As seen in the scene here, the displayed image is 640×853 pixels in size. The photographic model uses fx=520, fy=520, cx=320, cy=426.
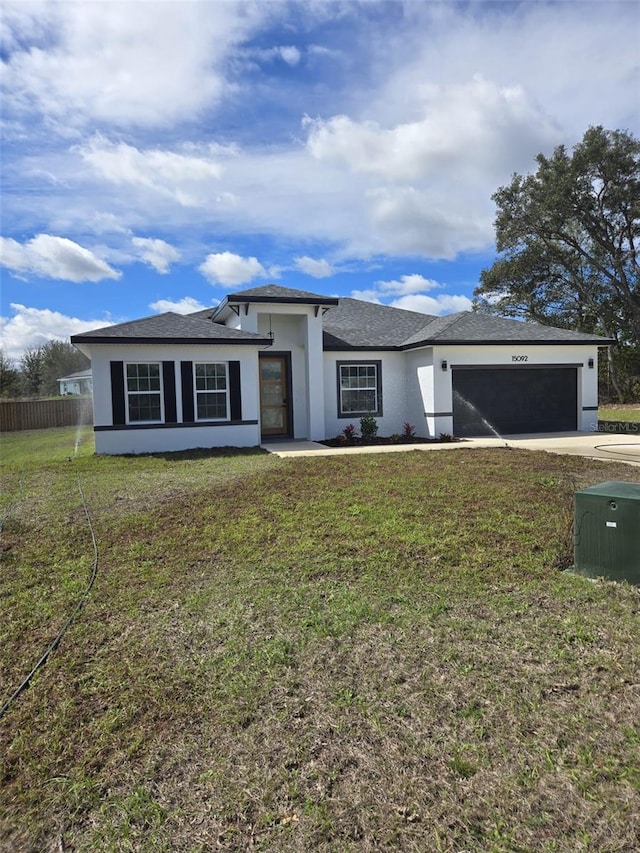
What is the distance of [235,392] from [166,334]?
89.2 inches

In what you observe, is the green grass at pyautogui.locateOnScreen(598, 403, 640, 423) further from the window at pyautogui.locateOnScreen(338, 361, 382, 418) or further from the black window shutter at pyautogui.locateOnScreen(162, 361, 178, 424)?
the black window shutter at pyautogui.locateOnScreen(162, 361, 178, 424)

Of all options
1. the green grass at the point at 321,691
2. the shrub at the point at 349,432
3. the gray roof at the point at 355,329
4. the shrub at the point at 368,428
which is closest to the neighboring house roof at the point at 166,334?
the gray roof at the point at 355,329

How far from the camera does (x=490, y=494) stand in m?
7.12

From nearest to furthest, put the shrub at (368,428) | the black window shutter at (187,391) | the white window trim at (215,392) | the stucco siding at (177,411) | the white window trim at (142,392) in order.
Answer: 1. the stucco siding at (177,411)
2. the white window trim at (142,392)
3. the black window shutter at (187,391)
4. the white window trim at (215,392)
5. the shrub at (368,428)

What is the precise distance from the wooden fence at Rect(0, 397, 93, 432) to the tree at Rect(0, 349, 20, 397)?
21.6 ft

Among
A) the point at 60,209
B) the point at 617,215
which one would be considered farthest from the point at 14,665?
the point at 617,215

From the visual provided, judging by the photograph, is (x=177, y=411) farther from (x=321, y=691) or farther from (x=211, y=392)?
(x=321, y=691)

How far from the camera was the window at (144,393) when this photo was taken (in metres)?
13.1

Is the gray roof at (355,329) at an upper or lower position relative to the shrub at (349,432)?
upper

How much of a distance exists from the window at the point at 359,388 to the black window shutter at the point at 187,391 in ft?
14.9

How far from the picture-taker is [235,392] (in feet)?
45.3

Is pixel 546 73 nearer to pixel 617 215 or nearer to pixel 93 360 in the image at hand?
pixel 93 360

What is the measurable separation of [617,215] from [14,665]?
3475 cm

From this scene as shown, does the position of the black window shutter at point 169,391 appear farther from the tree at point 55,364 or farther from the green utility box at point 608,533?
the tree at point 55,364
